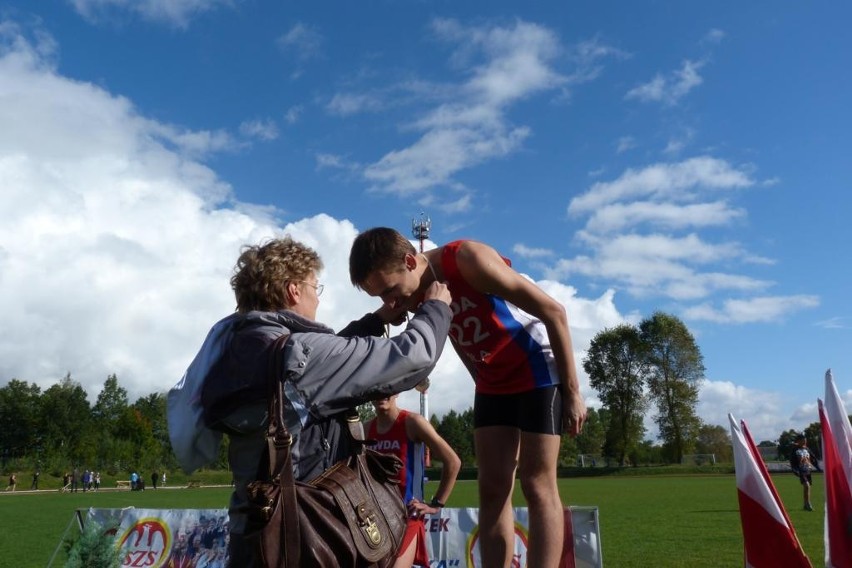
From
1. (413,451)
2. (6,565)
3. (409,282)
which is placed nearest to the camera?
(409,282)

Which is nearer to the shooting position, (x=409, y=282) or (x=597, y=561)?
(x=409, y=282)

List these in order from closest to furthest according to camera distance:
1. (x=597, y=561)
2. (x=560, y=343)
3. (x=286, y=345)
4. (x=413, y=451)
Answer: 1. (x=286, y=345)
2. (x=560, y=343)
3. (x=597, y=561)
4. (x=413, y=451)

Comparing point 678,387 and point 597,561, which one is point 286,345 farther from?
point 678,387

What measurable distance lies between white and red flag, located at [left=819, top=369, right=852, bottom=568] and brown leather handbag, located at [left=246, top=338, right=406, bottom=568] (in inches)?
102

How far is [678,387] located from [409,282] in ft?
227

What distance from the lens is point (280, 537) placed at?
7.13 ft

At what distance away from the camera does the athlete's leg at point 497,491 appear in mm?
4086

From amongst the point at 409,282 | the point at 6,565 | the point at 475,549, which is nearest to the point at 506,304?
the point at 409,282

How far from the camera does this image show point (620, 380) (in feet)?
234

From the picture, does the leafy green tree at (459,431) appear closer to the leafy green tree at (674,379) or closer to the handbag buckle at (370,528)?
the leafy green tree at (674,379)

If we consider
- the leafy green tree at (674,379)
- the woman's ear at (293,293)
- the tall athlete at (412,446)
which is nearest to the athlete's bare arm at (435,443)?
the tall athlete at (412,446)

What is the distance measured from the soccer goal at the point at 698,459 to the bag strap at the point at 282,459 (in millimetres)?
71957

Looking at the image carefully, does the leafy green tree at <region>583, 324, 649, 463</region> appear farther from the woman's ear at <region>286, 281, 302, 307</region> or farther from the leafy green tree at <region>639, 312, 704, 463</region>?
the woman's ear at <region>286, 281, 302, 307</region>

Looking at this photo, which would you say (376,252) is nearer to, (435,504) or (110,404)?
(435,504)
